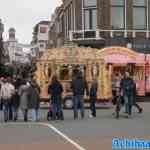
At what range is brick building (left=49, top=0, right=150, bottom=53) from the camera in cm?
5331

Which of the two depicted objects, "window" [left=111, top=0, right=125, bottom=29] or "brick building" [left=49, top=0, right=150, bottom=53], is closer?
"brick building" [left=49, top=0, right=150, bottom=53]

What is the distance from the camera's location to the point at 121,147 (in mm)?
16922

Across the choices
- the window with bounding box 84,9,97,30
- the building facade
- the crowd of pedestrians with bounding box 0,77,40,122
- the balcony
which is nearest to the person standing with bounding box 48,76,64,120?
the crowd of pedestrians with bounding box 0,77,40,122

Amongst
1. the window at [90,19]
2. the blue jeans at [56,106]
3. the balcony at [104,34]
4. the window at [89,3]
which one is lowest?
the blue jeans at [56,106]

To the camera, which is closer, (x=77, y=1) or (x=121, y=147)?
(x=121, y=147)

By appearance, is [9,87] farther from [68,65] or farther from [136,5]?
[136,5]

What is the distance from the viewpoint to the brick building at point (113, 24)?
5331cm

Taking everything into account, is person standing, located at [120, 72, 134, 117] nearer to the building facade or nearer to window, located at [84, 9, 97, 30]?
window, located at [84, 9, 97, 30]

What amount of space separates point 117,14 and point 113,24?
0.81 m

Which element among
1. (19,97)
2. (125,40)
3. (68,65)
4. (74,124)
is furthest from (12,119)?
(125,40)

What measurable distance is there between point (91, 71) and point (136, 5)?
56.7 ft

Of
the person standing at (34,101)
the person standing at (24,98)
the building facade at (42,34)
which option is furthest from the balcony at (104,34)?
the building facade at (42,34)

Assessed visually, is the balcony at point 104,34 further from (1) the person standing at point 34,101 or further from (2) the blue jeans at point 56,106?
(1) the person standing at point 34,101

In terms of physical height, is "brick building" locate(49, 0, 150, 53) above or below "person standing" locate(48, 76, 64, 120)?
above
